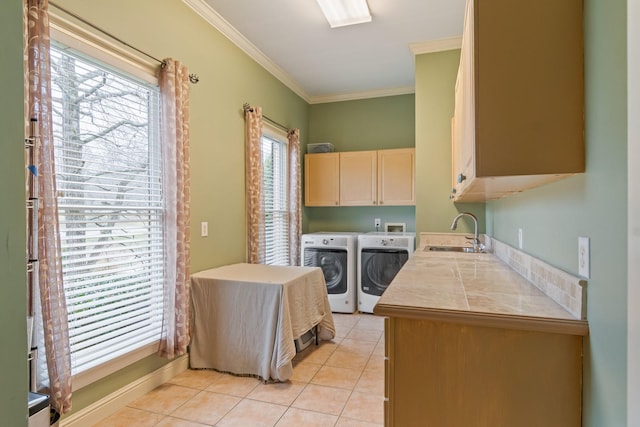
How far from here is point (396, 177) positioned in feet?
14.2

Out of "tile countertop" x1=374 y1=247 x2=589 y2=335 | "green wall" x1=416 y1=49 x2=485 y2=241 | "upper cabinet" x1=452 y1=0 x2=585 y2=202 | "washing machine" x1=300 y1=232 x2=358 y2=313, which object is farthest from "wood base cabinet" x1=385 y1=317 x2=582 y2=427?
"washing machine" x1=300 y1=232 x2=358 y2=313

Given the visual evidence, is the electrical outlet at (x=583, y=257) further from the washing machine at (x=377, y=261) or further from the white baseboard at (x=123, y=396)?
the washing machine at (x=377, y=261)

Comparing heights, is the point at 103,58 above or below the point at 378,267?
above

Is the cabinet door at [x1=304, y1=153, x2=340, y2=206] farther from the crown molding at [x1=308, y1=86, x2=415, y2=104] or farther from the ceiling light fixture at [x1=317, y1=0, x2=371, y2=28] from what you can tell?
the ceiling light fixture at [x1=317, y1=0, x2=371, y2=28]

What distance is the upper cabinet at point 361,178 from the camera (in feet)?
14.1

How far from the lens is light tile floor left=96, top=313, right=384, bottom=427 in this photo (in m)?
1.94

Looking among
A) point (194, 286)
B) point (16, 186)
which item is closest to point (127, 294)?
point (194, 286)

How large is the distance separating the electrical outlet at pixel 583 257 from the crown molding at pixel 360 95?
3.91 m

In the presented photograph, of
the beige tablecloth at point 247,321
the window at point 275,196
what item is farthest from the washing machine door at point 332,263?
the beige tablecloth at point 247,321

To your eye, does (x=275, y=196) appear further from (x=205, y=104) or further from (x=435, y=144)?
(x=435, y=144)

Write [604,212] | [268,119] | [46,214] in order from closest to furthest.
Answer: [604,212]
[46,214]
[268,119]

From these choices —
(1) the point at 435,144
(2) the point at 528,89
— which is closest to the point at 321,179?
(1) the point at 435,144

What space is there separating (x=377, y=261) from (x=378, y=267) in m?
0.07

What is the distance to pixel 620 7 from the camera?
0.79 meters
